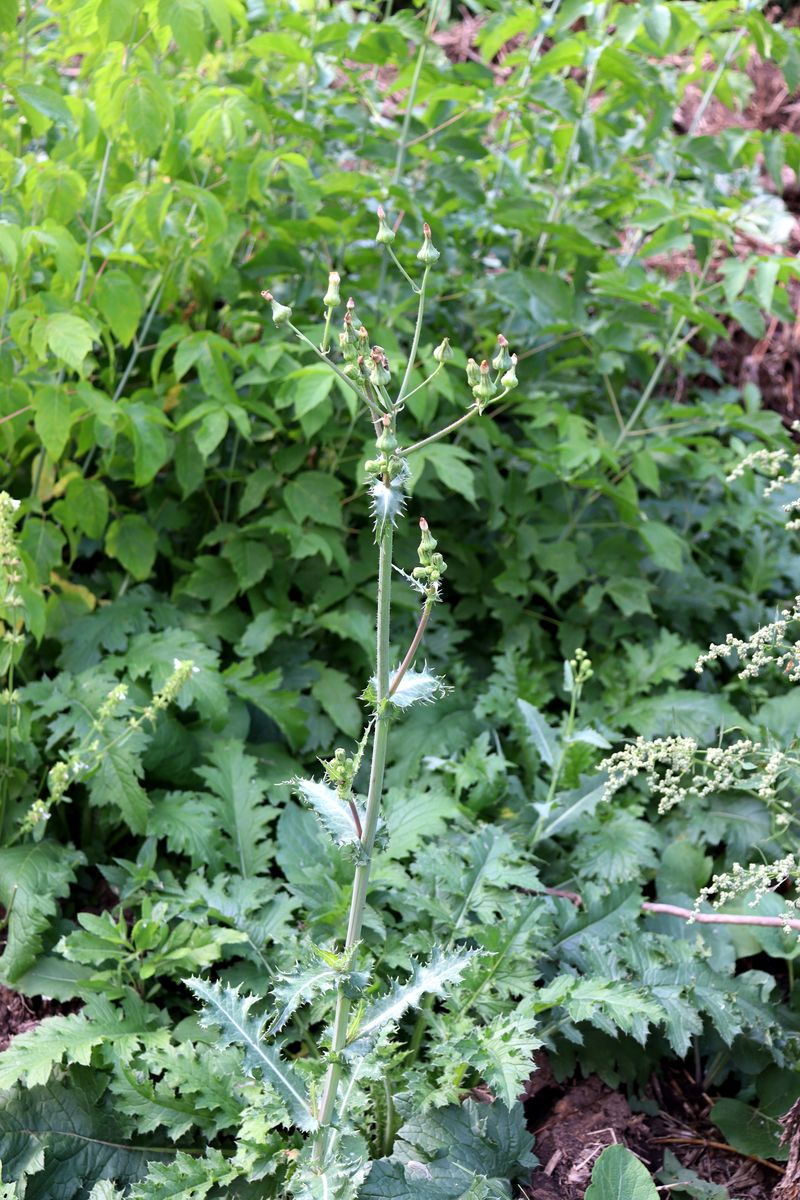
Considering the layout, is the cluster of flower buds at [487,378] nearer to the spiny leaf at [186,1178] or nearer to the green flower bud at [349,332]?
the green flower bud at [349,332]

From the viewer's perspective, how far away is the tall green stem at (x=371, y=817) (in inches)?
59.9

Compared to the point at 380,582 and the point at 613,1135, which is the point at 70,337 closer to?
the point at 380,582

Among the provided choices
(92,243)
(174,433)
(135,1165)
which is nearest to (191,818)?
(135,1165)

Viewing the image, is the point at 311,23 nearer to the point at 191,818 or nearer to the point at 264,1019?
the point at 191,818

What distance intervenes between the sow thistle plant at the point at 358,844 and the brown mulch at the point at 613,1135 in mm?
335

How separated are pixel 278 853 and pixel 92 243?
172cm

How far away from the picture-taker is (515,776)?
2.91 meters

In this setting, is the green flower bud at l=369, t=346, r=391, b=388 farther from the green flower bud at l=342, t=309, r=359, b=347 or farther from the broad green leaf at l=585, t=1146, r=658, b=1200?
the broad green leaf at l=585, t=1146, r=658, b=1200

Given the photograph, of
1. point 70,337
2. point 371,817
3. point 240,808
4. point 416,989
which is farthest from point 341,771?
point 70,337

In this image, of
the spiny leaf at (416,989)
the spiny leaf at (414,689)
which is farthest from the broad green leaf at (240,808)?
the spiny leaf at (414,689)

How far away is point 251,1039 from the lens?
189 centimetres

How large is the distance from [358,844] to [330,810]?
89 mm

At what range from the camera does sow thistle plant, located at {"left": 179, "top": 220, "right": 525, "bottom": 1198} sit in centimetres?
145

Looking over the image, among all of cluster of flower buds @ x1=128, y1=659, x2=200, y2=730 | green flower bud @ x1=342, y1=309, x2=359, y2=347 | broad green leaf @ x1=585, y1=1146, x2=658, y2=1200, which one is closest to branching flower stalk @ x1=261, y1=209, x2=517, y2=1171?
green flower bud @ x1=342, y1=309, x2=359, y2=347
